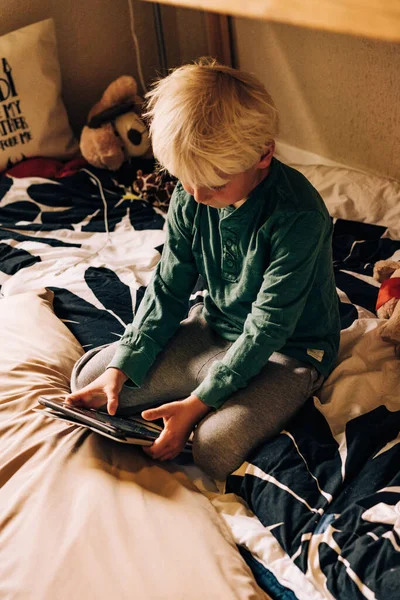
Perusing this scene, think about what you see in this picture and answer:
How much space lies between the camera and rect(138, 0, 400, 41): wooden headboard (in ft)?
2.05

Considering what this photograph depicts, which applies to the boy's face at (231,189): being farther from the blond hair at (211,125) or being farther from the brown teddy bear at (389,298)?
the brown teddy bear at (389,298)

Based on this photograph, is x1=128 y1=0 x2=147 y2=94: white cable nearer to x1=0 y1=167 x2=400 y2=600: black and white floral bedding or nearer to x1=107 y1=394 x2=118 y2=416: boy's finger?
x1=0 y1=167 x2=400 y2=600: black and white floral bedding

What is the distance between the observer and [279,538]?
837 millimetres

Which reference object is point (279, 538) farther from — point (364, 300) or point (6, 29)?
point (6, 29)

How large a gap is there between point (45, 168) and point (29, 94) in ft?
0.71

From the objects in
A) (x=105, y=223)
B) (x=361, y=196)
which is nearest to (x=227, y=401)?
(x=361, y=196)

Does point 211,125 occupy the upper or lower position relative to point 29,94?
upper

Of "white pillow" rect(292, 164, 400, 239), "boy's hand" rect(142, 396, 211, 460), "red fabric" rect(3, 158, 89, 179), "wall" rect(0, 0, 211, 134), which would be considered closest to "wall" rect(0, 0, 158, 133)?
"wall" rect(0, 0, 211, 134)

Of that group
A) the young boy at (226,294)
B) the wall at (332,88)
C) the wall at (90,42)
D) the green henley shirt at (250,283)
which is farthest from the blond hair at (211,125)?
the wall at (90,42)

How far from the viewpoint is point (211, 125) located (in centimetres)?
86

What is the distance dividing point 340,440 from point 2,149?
1426 millimetres

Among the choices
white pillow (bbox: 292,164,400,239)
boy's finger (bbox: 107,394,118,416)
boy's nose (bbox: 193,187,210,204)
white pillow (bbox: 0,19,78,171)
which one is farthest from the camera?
white pillow (bbox: 0,19,78,171)

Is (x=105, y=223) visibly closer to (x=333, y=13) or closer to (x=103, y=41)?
(x=103, y=41)

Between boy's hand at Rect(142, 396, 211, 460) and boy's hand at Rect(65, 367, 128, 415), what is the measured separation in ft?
0.24
